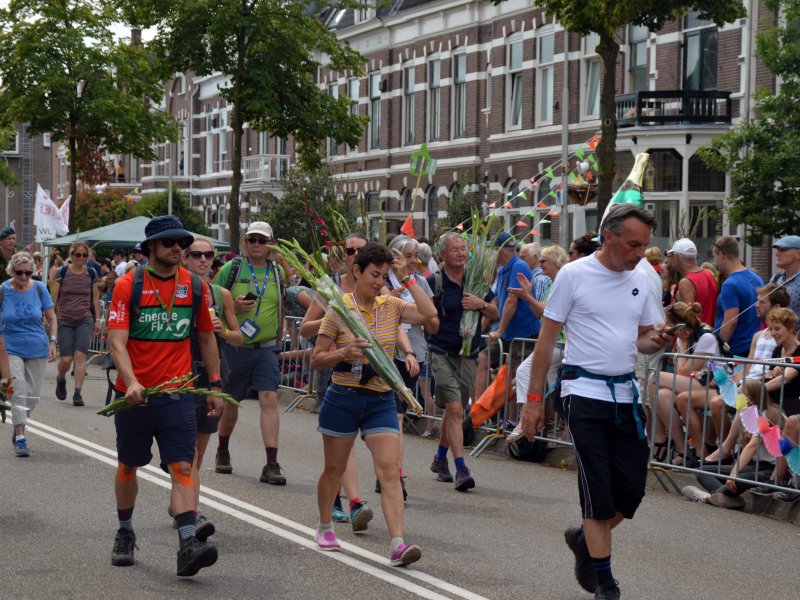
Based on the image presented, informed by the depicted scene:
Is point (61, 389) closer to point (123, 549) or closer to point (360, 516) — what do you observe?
point (360, 516)

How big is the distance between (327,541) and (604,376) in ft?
7.16

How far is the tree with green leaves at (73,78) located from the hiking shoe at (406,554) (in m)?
27.5

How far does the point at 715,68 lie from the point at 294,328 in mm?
13079

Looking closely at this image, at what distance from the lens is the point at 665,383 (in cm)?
1107

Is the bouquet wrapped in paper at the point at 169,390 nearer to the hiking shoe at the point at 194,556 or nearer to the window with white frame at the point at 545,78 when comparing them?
the hiking shoe at the point at 194,556

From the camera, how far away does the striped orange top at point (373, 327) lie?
755cm

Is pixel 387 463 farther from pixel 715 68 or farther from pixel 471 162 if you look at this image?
pixel 471 162

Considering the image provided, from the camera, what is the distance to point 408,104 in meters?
39.8

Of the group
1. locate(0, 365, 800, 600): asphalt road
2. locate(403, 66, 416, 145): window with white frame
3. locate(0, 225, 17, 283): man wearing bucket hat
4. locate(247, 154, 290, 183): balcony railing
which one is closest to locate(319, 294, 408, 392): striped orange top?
locate(0, 365, 800, 600): asphalt road

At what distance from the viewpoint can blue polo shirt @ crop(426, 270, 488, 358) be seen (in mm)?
10469

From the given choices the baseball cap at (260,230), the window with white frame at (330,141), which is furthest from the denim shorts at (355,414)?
the window with white frame at (330,141)

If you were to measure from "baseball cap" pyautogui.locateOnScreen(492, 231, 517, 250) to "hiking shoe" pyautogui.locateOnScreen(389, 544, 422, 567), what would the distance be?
4.46 m

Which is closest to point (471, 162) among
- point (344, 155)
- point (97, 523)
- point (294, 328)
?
point (344, 155)

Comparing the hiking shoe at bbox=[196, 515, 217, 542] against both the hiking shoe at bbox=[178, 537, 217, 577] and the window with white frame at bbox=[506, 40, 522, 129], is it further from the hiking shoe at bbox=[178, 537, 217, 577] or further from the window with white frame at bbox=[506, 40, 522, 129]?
the window with white frame at bbox=[506, 40, 522, 129]
